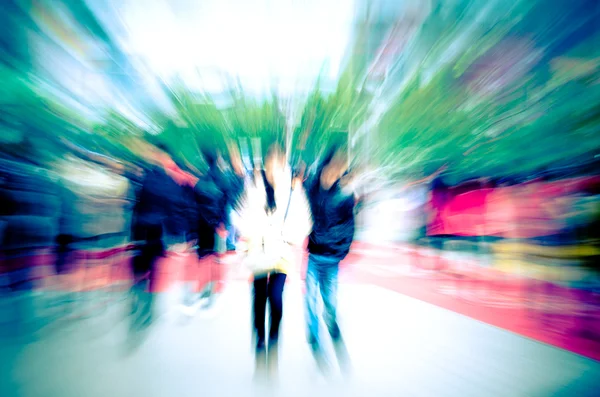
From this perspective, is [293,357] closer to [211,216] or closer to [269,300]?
[269,300]

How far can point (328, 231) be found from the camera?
1.12 metres

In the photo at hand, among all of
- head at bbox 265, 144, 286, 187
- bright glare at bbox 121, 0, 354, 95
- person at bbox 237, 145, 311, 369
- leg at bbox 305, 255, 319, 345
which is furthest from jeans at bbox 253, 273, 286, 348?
bright glare at bbox 121, 0, 354, 95

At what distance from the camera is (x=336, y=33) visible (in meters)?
1.07

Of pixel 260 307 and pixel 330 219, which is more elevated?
pixel 330 219

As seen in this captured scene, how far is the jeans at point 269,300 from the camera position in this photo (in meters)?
1.08

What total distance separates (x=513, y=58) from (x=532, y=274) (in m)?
0.78

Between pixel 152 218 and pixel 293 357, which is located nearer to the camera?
pixel 293 357

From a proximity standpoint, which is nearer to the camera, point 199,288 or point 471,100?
point 471,100

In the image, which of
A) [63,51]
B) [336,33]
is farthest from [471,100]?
[63,51]

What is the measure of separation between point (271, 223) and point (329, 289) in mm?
352

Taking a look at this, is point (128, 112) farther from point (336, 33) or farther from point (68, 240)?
point (336, 33)

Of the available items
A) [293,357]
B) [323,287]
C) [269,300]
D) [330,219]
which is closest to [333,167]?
[330,219]

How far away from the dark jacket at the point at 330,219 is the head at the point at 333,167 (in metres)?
0.02

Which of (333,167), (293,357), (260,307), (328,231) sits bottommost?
(293,357)
